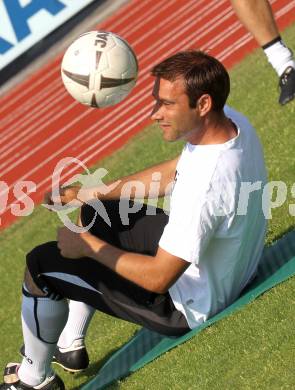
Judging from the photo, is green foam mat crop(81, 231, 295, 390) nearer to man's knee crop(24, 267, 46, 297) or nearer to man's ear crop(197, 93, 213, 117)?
man's knee crop(24, 267, 46, 297)

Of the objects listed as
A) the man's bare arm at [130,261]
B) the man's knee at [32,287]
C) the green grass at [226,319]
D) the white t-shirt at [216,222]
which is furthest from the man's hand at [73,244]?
the green grass at [226,319]

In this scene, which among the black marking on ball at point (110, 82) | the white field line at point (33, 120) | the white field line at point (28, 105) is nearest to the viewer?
the black marking on ball at point (110, 82)

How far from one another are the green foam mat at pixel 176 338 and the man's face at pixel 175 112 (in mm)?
969

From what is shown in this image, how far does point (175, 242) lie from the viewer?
456 cm

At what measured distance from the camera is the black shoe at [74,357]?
589 centimetres

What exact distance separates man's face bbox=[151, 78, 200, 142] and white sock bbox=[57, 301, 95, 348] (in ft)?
4.97

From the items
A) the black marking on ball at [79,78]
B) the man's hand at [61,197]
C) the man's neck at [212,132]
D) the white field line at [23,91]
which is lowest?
the white field line at [23,91]

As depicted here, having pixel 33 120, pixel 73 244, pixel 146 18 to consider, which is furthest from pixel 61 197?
pixel 146 18

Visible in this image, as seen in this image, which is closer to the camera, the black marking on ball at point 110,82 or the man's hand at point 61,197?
the man's hand at point 61,197

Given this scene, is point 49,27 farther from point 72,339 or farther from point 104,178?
point 72,339

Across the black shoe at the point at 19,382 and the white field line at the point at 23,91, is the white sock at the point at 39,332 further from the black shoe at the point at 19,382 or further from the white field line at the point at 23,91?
the white field line at the point at 23,91

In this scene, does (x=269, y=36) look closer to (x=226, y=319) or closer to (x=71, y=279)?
(x=226, y=319)

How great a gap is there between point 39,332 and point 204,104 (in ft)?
5.26

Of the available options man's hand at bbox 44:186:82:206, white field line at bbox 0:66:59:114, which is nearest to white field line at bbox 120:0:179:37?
white field line at bbox 0:66:59:114
